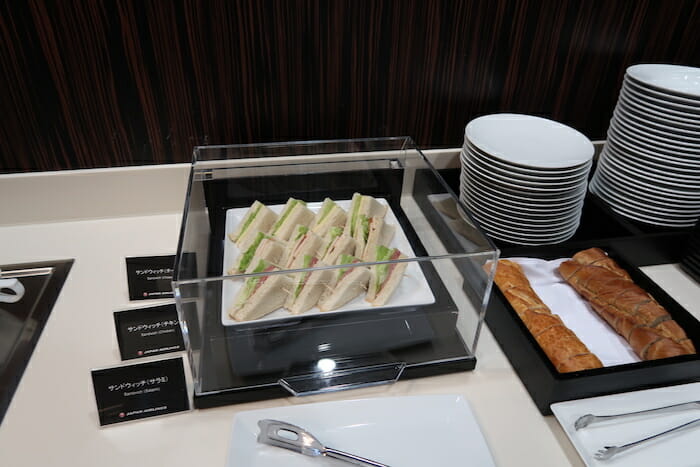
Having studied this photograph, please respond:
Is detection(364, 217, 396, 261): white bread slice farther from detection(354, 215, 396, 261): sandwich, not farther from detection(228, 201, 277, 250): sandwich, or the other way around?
detection(228, 201, 277, 250): sandwich

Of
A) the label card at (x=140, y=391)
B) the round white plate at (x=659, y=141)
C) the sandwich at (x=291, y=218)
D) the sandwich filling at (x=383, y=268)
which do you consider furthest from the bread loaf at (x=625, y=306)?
the label card at (x=140, y=391)

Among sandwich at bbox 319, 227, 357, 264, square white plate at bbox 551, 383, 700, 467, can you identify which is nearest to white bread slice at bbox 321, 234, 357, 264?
sandwich at bbox 319, 227, 357, 264

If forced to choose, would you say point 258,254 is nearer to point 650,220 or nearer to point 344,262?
point 344,262

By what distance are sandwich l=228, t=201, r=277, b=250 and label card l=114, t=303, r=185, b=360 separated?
0.14 metres

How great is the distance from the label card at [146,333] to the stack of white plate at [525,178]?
0.55 m

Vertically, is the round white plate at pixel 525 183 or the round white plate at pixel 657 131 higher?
the round white plate at pixel 657 131

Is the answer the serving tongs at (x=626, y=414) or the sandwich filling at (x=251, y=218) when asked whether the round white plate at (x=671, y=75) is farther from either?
the sandwich filling at (x=251, y=218)

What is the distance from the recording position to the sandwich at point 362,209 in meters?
0.77

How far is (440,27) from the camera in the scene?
2.91ft

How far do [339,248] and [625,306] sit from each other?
435mm

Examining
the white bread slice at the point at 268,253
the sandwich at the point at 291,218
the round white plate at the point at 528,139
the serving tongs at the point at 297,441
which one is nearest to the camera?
the serving tongs at the point at 297,441

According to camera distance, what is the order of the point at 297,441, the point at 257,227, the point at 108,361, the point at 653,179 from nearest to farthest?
the point at 297,441
the point at 108,361
the point at 257,227
the point at 653,179

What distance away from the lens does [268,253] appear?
66 cm

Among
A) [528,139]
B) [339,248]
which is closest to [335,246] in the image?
[339,248]
